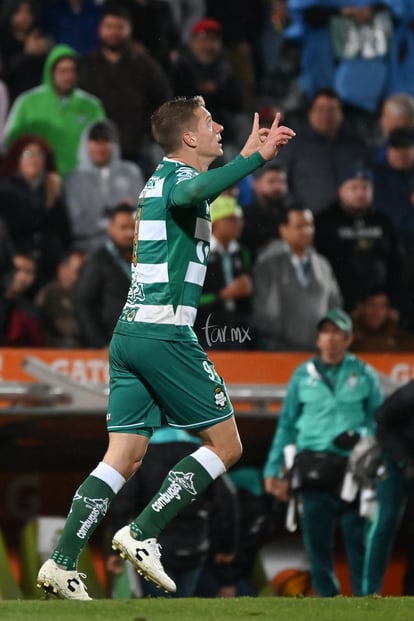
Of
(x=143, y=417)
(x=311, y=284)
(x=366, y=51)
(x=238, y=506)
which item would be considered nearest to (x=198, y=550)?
(x=238, y=506)

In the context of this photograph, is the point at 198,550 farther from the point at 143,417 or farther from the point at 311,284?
the point at 143,417

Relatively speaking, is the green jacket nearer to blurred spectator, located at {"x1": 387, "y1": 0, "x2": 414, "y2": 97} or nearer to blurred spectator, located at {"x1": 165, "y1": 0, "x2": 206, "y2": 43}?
blurred spectator, located at {"x1": 387, "y1": 0, "x2": 414, "y2": 97}

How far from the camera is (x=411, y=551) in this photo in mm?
9836

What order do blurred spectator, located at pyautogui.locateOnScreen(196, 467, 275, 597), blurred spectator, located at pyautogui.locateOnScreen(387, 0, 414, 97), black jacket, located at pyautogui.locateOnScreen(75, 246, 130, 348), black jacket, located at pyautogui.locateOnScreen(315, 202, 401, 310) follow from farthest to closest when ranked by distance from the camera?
blurred spectator, located at pyautogui.locateOnScreen(387, 0, 414, 97), black jacket, located at pyautogui.locateOnScreen(315, 202, 401, 310), black jacket, located at pyautogui.locateOnScreen(75, 246, 130, 348), blurred spectator, located at pyautogui.locateOnScreen(196, 467, 275, 597)

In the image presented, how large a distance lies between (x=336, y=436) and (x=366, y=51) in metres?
3.76

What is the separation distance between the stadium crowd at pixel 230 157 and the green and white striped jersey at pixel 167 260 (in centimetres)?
300

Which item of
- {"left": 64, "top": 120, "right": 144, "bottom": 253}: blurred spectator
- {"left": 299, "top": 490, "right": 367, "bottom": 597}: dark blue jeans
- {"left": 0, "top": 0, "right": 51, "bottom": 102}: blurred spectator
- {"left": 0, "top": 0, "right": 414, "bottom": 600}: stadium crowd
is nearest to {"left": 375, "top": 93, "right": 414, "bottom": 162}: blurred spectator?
{"left": 0, "top": 0, "right": 414, "bottom": 600}: stadium crowd

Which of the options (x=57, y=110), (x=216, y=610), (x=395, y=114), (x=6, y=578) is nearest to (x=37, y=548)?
(x=6, y=578)

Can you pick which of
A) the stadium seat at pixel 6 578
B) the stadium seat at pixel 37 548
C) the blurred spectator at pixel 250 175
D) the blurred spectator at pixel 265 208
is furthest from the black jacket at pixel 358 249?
the stadium seat at pixel 6 578

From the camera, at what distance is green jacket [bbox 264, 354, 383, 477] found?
937 cm

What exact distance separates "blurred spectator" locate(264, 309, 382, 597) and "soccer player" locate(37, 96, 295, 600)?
11.6 ft

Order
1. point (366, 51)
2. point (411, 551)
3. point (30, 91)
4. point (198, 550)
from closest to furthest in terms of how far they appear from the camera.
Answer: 1. point (198, 550)
2. point (411, 551)
3. point (30, 91)
4. point (366, 51)

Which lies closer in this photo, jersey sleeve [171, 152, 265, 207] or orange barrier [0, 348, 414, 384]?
jersey sleeve [171, 152, 265, 207]

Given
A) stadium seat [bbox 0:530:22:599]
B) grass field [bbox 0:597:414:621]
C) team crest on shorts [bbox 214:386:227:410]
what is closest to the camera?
grass field [bbox 0:597:414:621]
